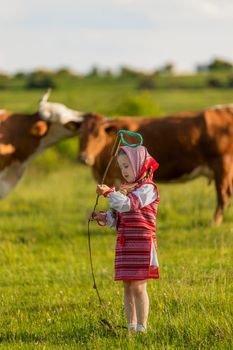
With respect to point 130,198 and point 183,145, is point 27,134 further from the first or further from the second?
point 130,198

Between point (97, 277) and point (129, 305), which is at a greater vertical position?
point (129, 305)

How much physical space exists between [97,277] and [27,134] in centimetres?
535

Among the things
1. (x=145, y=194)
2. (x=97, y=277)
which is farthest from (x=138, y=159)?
(x=97, y=277)

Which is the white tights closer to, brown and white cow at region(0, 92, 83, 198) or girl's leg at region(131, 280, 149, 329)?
girl's leg at region(131, 280, 149, 329)

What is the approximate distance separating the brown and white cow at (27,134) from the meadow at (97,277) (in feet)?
2.55

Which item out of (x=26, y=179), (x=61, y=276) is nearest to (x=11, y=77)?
(x=26, y=179)

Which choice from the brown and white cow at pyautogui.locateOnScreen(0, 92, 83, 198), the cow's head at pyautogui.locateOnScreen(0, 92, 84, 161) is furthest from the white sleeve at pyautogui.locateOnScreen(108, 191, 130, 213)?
the cow's head at pyautogui.locateOnScreen(0, 92, 84, 161)

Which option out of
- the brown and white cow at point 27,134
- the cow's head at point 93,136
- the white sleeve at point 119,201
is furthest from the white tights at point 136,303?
the brown and white cow at point 27,134

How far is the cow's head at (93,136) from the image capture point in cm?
1231

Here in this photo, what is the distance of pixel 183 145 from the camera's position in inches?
492

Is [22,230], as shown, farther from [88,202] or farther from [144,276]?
[144,276]

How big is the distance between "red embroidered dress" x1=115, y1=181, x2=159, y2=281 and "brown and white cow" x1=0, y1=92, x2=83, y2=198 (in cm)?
741

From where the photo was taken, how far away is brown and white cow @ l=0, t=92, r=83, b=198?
1265cm

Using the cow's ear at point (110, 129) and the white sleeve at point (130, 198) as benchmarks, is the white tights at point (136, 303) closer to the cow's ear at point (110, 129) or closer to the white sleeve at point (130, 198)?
the white sleeve at point (130, 198)
